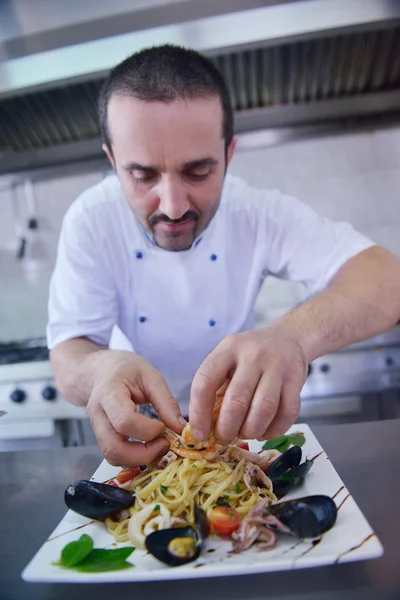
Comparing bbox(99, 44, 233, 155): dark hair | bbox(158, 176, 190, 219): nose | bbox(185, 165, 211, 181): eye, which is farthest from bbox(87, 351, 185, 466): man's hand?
bbox(99, 44, 233, 155): dark hair

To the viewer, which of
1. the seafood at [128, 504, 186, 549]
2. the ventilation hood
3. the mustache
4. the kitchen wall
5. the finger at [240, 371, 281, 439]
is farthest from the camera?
the kitchen wall

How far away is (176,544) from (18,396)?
2441mm

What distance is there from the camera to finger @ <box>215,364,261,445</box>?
0.88 meters

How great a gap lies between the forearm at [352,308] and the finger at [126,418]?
394 mm

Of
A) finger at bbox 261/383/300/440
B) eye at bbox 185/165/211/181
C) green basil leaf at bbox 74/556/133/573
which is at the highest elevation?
eye at bbox 185/165/211/181

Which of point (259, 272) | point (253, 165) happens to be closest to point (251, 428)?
point (259, 272)

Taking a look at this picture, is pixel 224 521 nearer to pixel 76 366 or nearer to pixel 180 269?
pixel 76 366

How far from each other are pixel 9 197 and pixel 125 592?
3.38m

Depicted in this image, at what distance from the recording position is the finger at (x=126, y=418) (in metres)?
0.93

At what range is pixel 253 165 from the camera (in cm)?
339

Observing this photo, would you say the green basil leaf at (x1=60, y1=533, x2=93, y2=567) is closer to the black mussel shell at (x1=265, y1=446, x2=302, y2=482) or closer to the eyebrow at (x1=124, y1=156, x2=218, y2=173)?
the black mussel shell at (x1=265, y1=446, x2=302, y2=482)

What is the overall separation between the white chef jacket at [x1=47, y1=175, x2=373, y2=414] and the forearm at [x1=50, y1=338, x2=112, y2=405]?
0.12 metres

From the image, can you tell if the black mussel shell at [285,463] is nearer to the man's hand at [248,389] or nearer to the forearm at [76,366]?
the man's hand at [248,389]

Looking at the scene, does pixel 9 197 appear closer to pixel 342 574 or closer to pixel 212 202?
pixel 212 202
